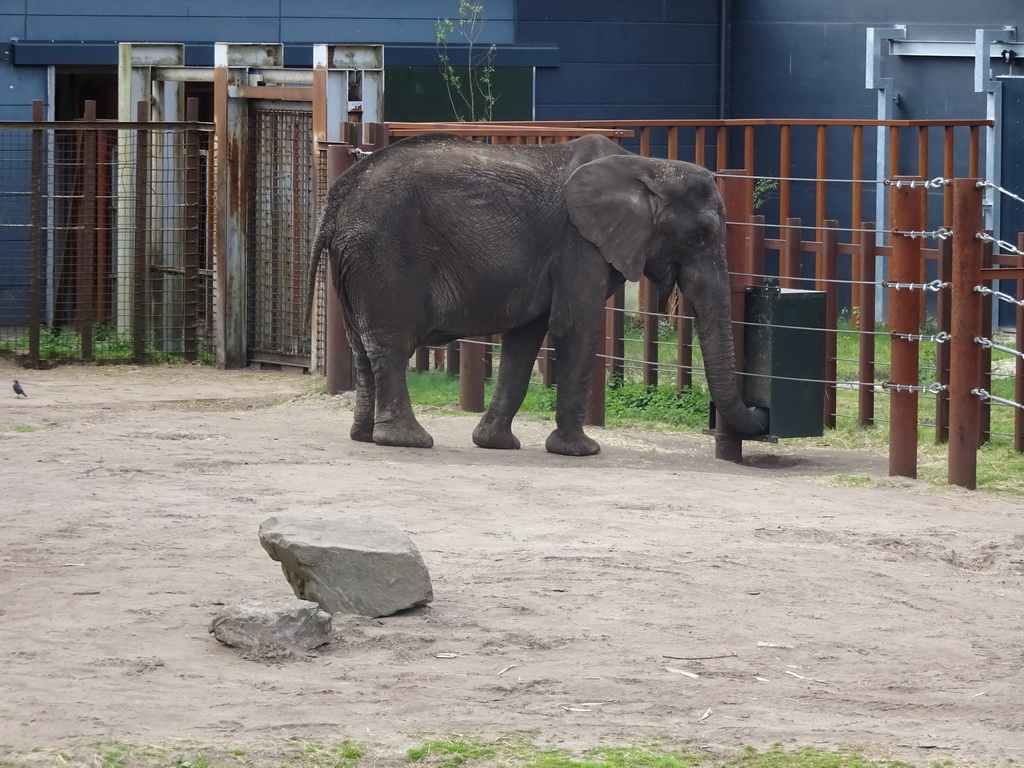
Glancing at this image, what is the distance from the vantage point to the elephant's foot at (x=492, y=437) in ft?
32.6

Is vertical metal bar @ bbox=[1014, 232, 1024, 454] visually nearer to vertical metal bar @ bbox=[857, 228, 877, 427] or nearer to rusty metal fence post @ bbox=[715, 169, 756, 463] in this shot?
vertical metal bar @ bbox=[857, 228, 877, 427]

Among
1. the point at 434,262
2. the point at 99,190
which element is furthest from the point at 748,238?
the point at 99,190

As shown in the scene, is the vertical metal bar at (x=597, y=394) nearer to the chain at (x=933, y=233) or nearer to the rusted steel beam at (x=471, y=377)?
the rusted steel beam at (x=471, y=377)

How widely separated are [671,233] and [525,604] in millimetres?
4172

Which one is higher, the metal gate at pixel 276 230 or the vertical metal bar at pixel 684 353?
the metal gate at pixel 276 230

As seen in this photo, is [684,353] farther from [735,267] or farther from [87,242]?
[87,242]

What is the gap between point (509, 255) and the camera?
31.4ft

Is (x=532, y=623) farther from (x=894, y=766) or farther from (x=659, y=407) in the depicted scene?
(x=659, y=407)

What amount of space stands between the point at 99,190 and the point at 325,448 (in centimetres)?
610

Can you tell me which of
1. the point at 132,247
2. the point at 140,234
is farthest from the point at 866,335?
the point at 132,247

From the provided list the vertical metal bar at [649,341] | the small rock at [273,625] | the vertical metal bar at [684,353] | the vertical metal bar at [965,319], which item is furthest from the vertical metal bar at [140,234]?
the small rock at [273,625]

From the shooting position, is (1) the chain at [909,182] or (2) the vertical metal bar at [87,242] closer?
(1) the chain at [909,182]

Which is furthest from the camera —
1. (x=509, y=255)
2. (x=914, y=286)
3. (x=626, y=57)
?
(x=626, y=57)

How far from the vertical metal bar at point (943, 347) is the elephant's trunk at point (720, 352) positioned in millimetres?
1129
